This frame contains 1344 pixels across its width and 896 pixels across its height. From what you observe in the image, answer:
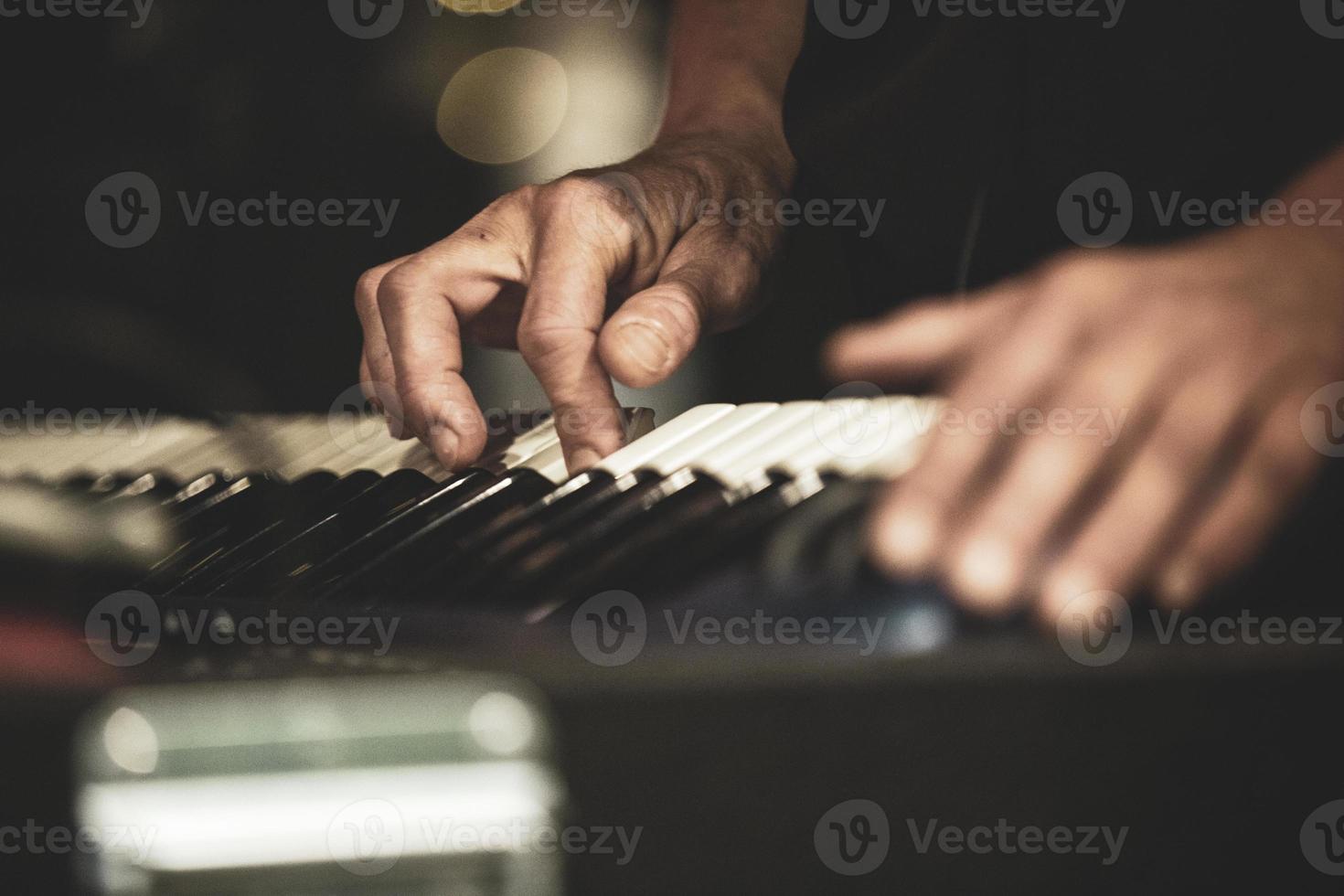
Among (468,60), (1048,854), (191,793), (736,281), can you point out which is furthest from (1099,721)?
(468,60)

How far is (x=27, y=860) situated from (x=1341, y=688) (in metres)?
0.52

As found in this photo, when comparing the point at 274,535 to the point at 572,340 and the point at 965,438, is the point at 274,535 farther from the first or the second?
the point at 965,438

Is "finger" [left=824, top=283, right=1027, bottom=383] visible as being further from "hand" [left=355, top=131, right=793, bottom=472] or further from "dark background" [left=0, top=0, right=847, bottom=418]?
"dark background" [left=0, top=0, right=847, bottom=418]

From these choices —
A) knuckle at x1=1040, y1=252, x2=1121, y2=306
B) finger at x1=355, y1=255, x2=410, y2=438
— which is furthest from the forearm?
knuckle at x1=1040, y1=252, x2=1121, y2=306

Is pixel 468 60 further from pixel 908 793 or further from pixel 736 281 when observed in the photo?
pixel 908 793

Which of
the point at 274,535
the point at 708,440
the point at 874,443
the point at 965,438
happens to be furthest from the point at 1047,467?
the point at 274,535

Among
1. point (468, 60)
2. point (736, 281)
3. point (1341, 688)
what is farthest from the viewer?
point (468, 60)

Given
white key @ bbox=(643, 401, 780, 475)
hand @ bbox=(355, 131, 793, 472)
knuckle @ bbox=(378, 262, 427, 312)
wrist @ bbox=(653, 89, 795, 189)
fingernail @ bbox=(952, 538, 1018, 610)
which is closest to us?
fingernail @ bbox=(952, 538, 1018, 610)

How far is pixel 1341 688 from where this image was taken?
40cm

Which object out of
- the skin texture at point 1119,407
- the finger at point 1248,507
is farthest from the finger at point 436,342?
the finger at point 1248,507

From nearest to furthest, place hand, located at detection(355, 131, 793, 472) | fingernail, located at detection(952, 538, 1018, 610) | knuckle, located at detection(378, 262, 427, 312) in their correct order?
1. fingernail, located at detection(952, 538, 1018, 610)
2. hand, located at detection(355, 131, 793, 472)
3. knuckle, located at detection(378, 262, 427, 312)

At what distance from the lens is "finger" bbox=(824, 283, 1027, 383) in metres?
0.46

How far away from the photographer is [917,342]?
46 cm

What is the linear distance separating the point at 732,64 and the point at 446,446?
66 centimetres
